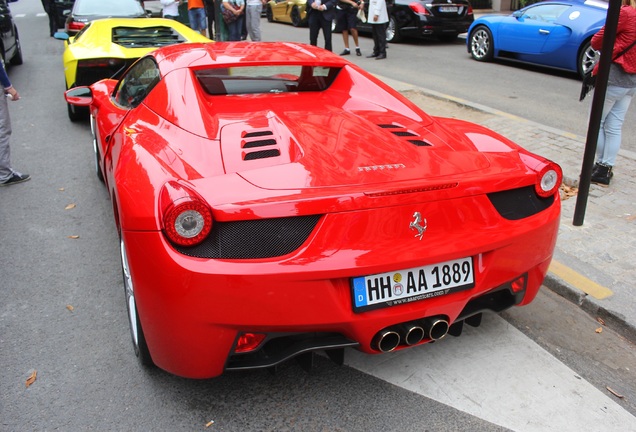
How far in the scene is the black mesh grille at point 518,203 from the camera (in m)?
2.54

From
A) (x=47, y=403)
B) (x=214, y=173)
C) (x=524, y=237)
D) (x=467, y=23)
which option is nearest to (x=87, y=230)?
(x=47, y=403)

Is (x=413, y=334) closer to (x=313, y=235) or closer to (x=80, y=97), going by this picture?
(x=313, y=235)

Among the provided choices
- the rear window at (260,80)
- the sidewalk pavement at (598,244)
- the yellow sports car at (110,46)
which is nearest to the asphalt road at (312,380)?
the sidewalk pavement at (598,244)

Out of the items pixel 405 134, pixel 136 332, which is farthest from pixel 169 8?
pixel 136 332

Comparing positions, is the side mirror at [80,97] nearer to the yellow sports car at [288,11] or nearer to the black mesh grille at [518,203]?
the black mesh grille at [518,203]

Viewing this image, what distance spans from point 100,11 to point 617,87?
8.71 meters

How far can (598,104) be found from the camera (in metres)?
4.03

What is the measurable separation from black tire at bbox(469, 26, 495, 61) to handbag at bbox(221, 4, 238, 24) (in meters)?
4.87

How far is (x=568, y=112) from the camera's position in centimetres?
766

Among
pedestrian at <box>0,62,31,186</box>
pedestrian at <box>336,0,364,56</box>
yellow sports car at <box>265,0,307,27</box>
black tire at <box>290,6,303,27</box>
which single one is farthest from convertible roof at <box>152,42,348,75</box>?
black tire at <box>290,6,303,27</box>

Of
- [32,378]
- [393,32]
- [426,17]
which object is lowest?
[32,378]

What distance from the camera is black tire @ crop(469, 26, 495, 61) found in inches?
448

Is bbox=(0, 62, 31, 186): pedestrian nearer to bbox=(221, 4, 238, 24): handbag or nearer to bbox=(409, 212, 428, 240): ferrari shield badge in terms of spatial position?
bbox=(409, 212, 428, 240): ferrari shield badge

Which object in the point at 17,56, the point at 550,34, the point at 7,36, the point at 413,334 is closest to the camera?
the point at 413,334
